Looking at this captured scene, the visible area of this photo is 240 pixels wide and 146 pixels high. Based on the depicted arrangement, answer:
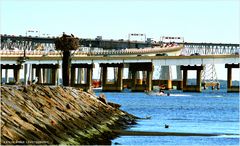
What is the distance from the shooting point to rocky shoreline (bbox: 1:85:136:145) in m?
32.8

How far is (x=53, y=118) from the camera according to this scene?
1570 inches

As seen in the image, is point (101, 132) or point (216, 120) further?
point (216, 120)

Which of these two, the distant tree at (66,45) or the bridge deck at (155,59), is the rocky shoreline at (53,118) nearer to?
the distant tree at (66,45)

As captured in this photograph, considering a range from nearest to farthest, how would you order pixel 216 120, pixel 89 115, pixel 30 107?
1. pixel 30 107
2. pixel 89 115
3. pixel 216 120

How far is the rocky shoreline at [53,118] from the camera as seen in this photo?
32.8 meters

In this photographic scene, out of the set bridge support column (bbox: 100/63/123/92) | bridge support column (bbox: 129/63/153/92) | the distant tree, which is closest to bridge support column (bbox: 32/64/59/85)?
bridge support column (bbox: 100/63/123/92)

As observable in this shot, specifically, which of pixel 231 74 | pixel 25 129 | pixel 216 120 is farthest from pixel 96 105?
pixel 231 74

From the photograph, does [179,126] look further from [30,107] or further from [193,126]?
[30,107]

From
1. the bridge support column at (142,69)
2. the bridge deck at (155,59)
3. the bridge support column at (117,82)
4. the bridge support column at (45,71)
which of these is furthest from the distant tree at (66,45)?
the bridge support column at (142,69)

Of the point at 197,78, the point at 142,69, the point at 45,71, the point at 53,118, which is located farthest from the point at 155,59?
the point at 53,118

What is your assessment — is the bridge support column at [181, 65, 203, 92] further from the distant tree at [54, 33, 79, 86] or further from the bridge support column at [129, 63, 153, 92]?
the distant tree at [54, 33, 79, 86]

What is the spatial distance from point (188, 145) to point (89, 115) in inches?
350

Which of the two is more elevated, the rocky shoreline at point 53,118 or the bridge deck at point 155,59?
the bridge deck at point 155,59

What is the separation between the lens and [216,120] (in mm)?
68375
